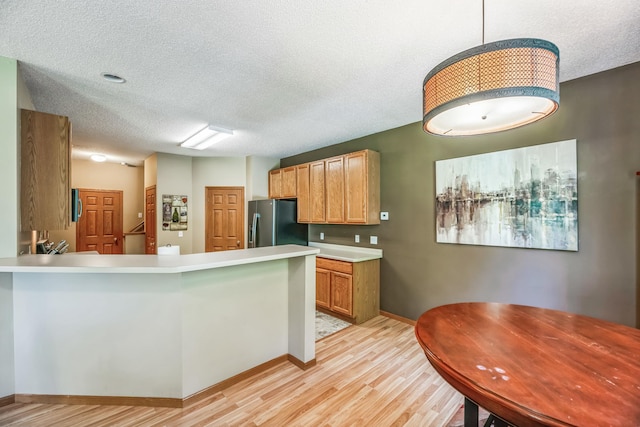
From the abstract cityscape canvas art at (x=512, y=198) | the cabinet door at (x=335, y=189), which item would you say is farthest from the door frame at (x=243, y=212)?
the abstract cityscape canvas art at (x=512, y=198)

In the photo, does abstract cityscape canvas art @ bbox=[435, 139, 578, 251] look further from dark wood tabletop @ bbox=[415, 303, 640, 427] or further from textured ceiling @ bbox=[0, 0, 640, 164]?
dark wood tabletop @ bbox=[415, 303, 640, 427]

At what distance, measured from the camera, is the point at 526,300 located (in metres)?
2.71

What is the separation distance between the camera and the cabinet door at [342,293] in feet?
11.9

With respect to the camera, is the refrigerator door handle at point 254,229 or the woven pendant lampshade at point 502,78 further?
the refrigerator door handle at point 254,229

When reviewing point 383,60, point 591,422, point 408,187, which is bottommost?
point 591,422

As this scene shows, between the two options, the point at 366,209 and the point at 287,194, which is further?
the point at 287,194

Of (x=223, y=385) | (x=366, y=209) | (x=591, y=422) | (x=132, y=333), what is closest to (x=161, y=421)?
(x=223, y=385)

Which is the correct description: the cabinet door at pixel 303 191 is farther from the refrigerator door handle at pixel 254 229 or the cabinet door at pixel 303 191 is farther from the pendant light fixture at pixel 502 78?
the pendant light fixture at pixel 502 78

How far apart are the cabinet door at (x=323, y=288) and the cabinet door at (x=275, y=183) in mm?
2056

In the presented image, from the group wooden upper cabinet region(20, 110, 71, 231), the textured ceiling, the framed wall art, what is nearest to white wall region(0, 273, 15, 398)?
wooden upper cabinet region(20, 110, 71, 231)

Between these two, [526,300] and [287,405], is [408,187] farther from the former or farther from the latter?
[287,405]

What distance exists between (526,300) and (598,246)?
75cm

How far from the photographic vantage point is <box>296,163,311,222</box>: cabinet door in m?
4.79

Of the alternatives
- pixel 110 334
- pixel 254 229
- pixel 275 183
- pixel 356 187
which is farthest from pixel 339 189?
pixel 110 334
